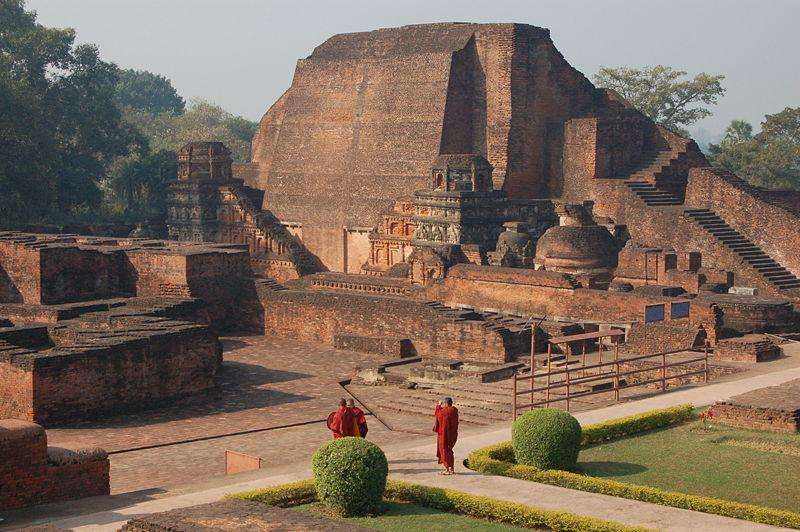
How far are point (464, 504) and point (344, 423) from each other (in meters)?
2.36

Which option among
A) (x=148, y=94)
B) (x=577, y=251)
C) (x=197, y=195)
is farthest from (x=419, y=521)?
(x=148, y=94)

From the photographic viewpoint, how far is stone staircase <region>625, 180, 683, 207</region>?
104ft

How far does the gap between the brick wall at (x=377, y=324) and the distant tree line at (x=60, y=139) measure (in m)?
14.1

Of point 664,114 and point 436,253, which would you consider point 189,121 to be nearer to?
point 664,114

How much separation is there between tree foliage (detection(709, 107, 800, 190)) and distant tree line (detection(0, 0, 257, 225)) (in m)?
21.2

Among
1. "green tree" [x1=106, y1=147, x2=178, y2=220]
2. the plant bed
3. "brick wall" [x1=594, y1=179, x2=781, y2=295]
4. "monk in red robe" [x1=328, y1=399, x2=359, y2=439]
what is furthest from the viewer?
"green tree" [x1=106, y1=147, x2=178, y2=220]

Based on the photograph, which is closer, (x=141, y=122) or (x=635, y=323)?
(x=635, y=323)

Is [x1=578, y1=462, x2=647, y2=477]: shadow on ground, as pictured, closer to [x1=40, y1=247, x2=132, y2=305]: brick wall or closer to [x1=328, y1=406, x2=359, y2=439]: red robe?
[x1=328, y1=406, x2=359, y2=439]: red robe

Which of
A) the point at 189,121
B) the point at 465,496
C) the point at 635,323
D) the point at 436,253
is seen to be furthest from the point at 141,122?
the point at 465,496

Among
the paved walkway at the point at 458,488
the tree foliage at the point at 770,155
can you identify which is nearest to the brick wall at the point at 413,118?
the tree foliage at the point at 770,155

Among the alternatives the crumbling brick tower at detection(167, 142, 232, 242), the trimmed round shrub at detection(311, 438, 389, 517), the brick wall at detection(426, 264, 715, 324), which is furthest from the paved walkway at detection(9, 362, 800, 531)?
the crumbling brick tower at detection(167, 142, 232, 242)

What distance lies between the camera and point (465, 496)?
1216cm

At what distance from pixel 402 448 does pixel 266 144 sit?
2934 centimetres

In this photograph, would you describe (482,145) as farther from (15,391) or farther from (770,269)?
(15,391)
